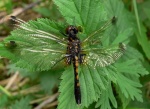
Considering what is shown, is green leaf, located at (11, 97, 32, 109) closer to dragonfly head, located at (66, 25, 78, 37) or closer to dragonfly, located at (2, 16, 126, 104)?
dragonfly, located at (2, 16, 126, 104)

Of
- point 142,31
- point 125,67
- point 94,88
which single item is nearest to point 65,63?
point 94,88

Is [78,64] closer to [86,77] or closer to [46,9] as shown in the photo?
[86,77]

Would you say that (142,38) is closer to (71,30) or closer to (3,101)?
(71,30)

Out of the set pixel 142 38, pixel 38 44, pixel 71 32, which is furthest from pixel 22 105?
pixel 142 38

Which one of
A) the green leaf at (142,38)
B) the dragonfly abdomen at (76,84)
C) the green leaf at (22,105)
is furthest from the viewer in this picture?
the green leaf at (142,38)

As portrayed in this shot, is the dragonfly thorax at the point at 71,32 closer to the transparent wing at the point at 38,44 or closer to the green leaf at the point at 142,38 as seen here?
the transparent wing at the point at 38,44

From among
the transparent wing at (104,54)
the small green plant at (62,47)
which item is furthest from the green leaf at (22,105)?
the transparent wing at (104,54)
